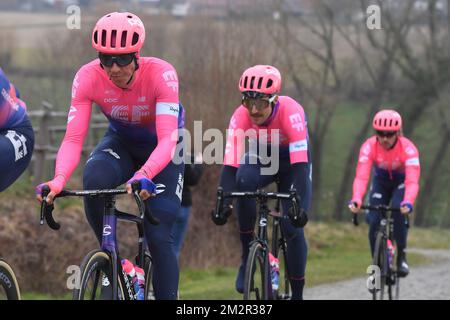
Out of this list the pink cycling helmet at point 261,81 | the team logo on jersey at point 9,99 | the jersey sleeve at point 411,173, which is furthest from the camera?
the jersey sleeve at point 411,173

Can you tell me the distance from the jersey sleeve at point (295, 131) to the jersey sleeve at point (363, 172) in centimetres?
241

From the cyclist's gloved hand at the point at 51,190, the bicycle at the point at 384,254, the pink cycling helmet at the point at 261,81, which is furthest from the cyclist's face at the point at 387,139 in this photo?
the cyclist's gloved hand at the point at 51,190

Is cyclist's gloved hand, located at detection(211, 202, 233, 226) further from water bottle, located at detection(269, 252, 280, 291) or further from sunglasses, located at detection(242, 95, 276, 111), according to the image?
sunglasses, located at detection(242, 95, 276, 111)

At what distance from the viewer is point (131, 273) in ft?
20.9

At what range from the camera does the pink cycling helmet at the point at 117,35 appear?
6070mm

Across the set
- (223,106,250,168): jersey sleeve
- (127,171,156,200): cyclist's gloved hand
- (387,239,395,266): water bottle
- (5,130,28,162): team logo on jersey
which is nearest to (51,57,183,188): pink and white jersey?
(5,130,28,162): team logo on jersey

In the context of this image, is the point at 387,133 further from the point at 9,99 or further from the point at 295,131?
the point at 9,99

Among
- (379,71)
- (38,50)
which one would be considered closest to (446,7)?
(379,71)

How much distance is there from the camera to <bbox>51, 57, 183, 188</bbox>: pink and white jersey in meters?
6.31

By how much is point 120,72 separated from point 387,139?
17.0ft

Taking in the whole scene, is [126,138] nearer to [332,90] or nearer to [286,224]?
[286,224]

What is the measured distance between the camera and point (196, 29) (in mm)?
25219

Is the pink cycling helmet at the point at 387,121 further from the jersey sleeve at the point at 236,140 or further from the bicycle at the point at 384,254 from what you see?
the jersey sleeve at the point at 236,140

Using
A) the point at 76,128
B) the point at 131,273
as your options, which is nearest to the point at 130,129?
the point at 76,128
